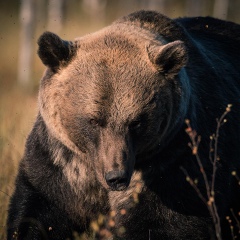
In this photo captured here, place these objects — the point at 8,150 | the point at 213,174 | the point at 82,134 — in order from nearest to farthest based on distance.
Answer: the point at 213,174 → the point at 82,134 → the point at 8,150

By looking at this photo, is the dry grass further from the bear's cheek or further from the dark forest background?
the dark forest background

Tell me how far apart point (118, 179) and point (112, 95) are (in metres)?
0.62

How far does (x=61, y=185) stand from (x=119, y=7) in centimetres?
4037

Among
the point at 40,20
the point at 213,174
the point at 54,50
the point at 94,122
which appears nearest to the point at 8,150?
the point at 54,50

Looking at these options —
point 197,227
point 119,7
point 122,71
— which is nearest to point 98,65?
point 122,71

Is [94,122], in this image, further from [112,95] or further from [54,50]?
[54,50]

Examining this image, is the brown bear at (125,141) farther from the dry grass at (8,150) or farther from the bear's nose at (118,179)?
the dry grass at (8,150)

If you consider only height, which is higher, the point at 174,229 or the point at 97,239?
the point at 174,229

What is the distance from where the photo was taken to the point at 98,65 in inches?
192

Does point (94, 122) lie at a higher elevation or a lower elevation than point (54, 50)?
lower

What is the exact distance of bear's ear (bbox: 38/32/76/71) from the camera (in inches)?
193

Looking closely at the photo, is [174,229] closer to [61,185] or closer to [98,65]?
[61,185]

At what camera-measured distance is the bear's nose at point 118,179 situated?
444 centimetres

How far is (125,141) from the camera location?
468 centimetres
